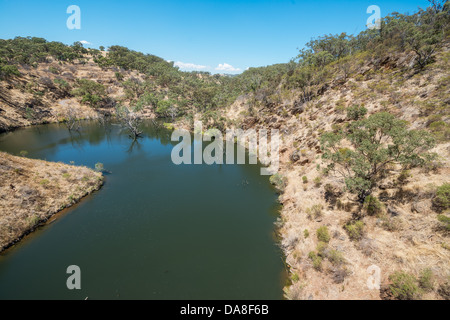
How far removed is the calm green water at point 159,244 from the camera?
59.2 ft

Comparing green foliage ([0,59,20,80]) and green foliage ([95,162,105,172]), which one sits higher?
green foliage ([0,59,20,80])

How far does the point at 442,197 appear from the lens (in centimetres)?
1688

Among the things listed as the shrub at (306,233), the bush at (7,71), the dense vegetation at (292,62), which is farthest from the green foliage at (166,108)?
the shrub at (306,233)

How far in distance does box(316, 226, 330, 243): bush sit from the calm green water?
5.15 metres

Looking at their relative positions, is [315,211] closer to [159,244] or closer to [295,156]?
[295,156]

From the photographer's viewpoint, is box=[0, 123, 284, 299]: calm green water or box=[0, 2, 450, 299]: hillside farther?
box=[0, 123, 284, 299]: calm green water

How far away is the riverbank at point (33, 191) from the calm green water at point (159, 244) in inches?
65.9

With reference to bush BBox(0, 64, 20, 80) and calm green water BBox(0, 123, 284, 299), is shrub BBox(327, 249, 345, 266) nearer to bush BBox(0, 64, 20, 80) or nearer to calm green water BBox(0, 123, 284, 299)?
calm green water BBox(0, 123, 284, 299)

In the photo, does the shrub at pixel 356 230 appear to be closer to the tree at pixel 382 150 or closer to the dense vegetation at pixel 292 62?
A: the tree at pixel 382 150

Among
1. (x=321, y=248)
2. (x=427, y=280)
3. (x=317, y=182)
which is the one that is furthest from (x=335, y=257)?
(x=317, y=182)

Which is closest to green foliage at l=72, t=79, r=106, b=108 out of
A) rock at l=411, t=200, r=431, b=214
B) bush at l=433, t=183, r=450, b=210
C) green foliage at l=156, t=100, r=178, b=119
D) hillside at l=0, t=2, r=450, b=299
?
hillside at l=0, t=2, r=450, b=299

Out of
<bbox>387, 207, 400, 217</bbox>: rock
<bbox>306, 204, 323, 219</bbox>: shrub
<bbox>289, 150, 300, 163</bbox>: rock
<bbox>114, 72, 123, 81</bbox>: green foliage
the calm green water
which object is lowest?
the calm green water

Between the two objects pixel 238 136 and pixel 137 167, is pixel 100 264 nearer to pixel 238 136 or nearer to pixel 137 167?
pixel 137 167

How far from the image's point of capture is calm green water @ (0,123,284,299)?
18.0m
